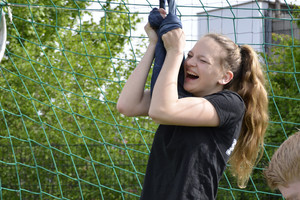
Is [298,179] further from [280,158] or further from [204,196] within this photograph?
[204,196]

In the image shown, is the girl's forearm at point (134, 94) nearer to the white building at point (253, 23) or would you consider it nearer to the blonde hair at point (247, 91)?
the blonde hair at point (247, 91)

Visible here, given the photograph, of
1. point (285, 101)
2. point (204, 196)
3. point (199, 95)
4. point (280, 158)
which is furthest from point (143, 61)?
point (285, 101)

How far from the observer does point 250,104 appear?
164 cm

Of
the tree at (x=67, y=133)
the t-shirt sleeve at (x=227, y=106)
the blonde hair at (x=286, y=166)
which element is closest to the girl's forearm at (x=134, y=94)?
the t-shirt sleeve at (x=227, y=106)

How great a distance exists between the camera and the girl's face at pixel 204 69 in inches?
61.5

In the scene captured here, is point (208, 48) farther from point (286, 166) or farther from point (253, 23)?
point (253, 23)

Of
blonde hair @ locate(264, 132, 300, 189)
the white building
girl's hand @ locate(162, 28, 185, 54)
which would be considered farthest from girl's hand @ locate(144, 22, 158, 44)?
the white building

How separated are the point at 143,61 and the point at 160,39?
4.2 inches

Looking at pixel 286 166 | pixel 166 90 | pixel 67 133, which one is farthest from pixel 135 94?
pixel 67 133

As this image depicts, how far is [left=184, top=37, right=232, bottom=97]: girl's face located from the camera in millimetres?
1562

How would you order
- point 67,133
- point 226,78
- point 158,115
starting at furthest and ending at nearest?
point 67,133, point 226,78, point 158,115

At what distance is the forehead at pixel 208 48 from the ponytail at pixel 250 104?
0.38 ft

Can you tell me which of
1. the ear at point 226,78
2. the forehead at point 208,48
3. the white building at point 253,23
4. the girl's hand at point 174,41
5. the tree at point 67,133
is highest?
the girl's hand at point 174,41

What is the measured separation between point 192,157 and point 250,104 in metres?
0.33
